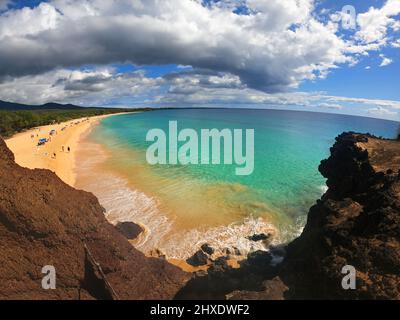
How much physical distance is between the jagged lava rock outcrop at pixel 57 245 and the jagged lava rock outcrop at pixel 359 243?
6.21 meters

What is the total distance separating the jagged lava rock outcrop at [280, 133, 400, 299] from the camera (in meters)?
8.92

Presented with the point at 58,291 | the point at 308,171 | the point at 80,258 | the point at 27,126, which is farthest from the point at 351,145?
the point at 27,126

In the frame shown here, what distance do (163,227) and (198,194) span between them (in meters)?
9.16

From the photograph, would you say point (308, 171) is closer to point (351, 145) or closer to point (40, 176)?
point (351, 145)

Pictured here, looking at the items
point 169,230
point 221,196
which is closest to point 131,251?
point 169,230

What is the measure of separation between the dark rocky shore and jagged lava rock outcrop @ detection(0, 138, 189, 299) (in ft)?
0.10

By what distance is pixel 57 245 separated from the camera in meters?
10.7

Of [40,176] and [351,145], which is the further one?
[351,145]

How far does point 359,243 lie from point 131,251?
9.21 metres

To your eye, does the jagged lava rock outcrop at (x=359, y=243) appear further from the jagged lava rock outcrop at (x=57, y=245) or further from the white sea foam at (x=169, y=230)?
the white sea foam at (x=169, y=230)

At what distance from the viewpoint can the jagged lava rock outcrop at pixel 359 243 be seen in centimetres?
892

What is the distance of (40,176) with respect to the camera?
1162 centimetres
